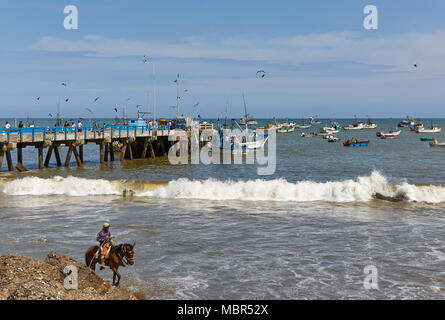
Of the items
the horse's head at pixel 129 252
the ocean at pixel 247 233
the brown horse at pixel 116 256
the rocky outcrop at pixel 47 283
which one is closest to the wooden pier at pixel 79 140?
the ocean at pixel 247 233

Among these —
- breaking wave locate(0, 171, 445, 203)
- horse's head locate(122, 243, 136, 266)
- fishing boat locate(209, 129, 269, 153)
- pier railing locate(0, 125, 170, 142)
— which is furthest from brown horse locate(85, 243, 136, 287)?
fishing boat locate(209, 129, 269, 153)

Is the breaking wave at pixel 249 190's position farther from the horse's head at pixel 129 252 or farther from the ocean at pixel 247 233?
the horse's head at pixel 129 252

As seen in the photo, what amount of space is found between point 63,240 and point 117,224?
347 centimetres

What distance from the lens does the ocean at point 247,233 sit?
42.8 feet

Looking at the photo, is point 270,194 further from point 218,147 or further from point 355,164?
point 218,147

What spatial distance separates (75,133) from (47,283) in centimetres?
3489

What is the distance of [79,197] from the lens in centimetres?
2820

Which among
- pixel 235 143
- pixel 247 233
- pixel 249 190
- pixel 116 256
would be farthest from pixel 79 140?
pixel 116 256

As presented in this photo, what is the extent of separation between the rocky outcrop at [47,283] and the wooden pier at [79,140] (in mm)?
28739

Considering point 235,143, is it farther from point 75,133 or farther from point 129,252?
point 129,252

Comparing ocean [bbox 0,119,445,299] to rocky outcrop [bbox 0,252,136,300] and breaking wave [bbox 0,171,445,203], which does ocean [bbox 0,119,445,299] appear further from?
rocky outcrop [bbox 0,252,136,300]

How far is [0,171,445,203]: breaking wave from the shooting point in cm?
2753

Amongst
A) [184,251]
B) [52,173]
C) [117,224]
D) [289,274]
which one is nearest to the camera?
[289,274]

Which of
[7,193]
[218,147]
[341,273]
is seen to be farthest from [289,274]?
[218,147]
